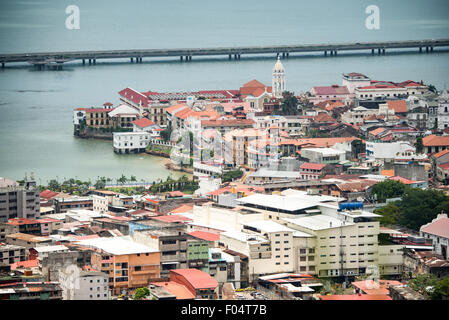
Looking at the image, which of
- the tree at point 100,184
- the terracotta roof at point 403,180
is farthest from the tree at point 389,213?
the tree at point 100,184

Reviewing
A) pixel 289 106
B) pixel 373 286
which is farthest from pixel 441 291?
pixel 289 106

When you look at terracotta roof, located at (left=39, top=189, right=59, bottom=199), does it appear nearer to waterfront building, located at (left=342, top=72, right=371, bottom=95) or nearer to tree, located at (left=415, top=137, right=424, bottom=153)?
tree, located at (left=415, top=137, right=424, bottom=153)

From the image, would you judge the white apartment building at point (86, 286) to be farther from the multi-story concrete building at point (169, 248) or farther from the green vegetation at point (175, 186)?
the green vegetation at point (175, 186)

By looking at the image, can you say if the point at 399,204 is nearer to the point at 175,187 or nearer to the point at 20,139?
the point at 175,187

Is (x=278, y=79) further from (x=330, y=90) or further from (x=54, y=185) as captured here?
(x=54, y=185)

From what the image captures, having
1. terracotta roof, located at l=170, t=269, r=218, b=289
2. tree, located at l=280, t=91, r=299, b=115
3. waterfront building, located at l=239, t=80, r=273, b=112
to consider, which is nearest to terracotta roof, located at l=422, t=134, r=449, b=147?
tree, located at l=280, t=91, r=299, b=115

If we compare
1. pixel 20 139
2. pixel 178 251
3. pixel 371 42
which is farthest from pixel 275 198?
pixel 371 42
